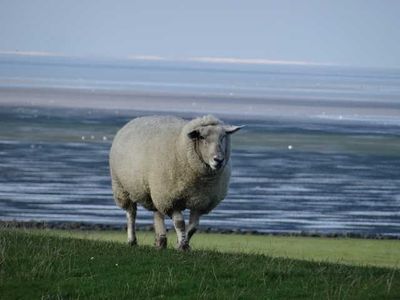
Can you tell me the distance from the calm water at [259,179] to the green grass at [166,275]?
426 inches

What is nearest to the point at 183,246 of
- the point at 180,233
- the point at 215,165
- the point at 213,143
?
the point at 180,233

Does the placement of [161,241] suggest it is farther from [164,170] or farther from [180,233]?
[164,170]

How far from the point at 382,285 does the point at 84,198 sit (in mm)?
17045

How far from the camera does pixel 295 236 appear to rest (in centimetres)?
2294

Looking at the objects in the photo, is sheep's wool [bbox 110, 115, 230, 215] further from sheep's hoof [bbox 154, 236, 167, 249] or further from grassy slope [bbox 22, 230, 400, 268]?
grassy slope [bbox 22, 230, 400, 268]

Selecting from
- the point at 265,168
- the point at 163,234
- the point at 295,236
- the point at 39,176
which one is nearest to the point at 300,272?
the point at 163,234

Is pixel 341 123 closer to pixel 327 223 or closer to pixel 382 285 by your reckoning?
pixel 327 223

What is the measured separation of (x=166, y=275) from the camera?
11.9 m

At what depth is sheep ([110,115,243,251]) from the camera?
46.9 feet

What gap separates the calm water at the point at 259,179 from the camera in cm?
2570

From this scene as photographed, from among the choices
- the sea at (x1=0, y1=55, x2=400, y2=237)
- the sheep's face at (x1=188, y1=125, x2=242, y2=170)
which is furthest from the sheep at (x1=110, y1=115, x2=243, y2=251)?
the sea at (x1=0, y1=55, x2=400, y2=237)

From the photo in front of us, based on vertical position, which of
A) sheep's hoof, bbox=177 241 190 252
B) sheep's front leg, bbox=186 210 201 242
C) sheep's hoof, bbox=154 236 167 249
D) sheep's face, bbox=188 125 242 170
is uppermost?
sheep's face, bbox=188 125 242 170

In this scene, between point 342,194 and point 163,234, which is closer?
point 163,234

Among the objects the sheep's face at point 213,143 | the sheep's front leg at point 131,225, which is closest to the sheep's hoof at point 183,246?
the sheep's face at point 213,143
